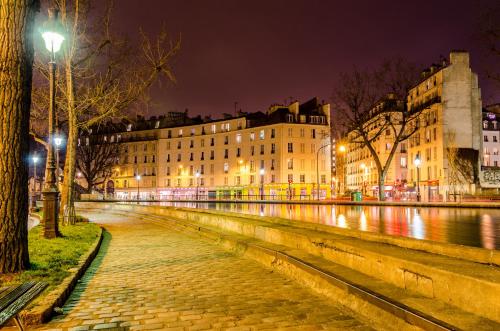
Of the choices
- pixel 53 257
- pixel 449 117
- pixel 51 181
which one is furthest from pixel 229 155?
pixel 53 257

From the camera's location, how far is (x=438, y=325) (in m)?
4.25

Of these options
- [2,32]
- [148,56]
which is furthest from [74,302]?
[148,56]

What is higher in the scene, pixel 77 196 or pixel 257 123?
pixel 257 123

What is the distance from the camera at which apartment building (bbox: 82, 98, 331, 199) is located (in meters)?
74.6

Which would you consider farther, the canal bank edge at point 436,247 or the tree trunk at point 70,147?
the tree trunk at point 70,147

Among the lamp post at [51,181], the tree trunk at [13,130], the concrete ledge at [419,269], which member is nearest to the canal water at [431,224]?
the concrete ledge at [419,269]

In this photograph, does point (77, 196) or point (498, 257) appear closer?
point (498, 257)

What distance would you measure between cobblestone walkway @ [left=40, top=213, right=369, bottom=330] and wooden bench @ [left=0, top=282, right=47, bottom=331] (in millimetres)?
568

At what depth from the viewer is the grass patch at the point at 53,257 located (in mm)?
7150

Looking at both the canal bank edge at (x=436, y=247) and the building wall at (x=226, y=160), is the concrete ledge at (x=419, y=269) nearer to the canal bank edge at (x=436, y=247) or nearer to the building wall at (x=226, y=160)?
the canal bank edge at (x=436, y=247)

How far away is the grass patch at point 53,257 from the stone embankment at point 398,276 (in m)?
4.10

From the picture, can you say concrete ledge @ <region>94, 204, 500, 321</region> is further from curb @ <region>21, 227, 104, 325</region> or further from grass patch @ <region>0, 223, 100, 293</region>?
grass patch @ <region>0, 223, 100, 293</region>

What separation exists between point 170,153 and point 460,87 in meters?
55.4

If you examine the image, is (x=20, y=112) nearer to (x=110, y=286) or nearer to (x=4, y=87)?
(x=4, y=87)
